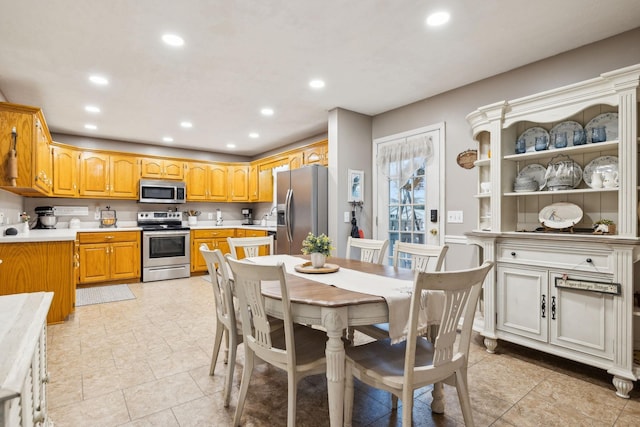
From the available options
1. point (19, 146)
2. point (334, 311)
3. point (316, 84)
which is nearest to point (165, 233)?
point (19, 146)

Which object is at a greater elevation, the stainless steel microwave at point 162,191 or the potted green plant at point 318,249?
the stainless steel microwave at point 162,191

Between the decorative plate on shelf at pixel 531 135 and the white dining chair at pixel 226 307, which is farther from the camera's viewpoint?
the decorative plate on shelf at pixel 531 135

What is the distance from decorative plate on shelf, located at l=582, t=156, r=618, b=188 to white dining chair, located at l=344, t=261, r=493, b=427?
1.76 meters

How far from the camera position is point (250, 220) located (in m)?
7.27

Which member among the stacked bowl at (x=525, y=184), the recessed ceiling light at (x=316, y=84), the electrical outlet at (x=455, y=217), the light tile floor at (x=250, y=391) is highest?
the recessed ceiling light at (x=316, y=84)

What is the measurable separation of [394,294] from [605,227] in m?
1.77

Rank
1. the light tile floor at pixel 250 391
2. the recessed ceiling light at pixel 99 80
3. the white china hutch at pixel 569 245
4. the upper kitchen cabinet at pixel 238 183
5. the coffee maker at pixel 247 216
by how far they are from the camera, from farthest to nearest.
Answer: the coffee maker at pixel 247 216 < the upper kitchen cabinet at pixel 238 183 < the recessed ceiling light at pixel 99 80 < the white china hutch at pixel 569 245 < the light tile floor at pixel 250 391

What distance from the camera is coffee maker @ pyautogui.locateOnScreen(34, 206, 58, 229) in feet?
16.6

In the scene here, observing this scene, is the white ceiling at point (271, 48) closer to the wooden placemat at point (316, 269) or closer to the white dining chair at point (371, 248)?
the white dining chair at point (371, 248)

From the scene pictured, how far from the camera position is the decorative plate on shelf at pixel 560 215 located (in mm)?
2609

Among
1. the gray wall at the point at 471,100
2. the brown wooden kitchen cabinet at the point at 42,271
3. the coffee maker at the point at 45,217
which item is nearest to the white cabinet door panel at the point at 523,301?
the gray wall at the point at 471,100

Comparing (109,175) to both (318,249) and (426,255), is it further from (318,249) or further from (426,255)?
(426,255)

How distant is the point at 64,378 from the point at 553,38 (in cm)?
431

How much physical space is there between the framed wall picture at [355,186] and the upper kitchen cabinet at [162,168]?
3.54m
